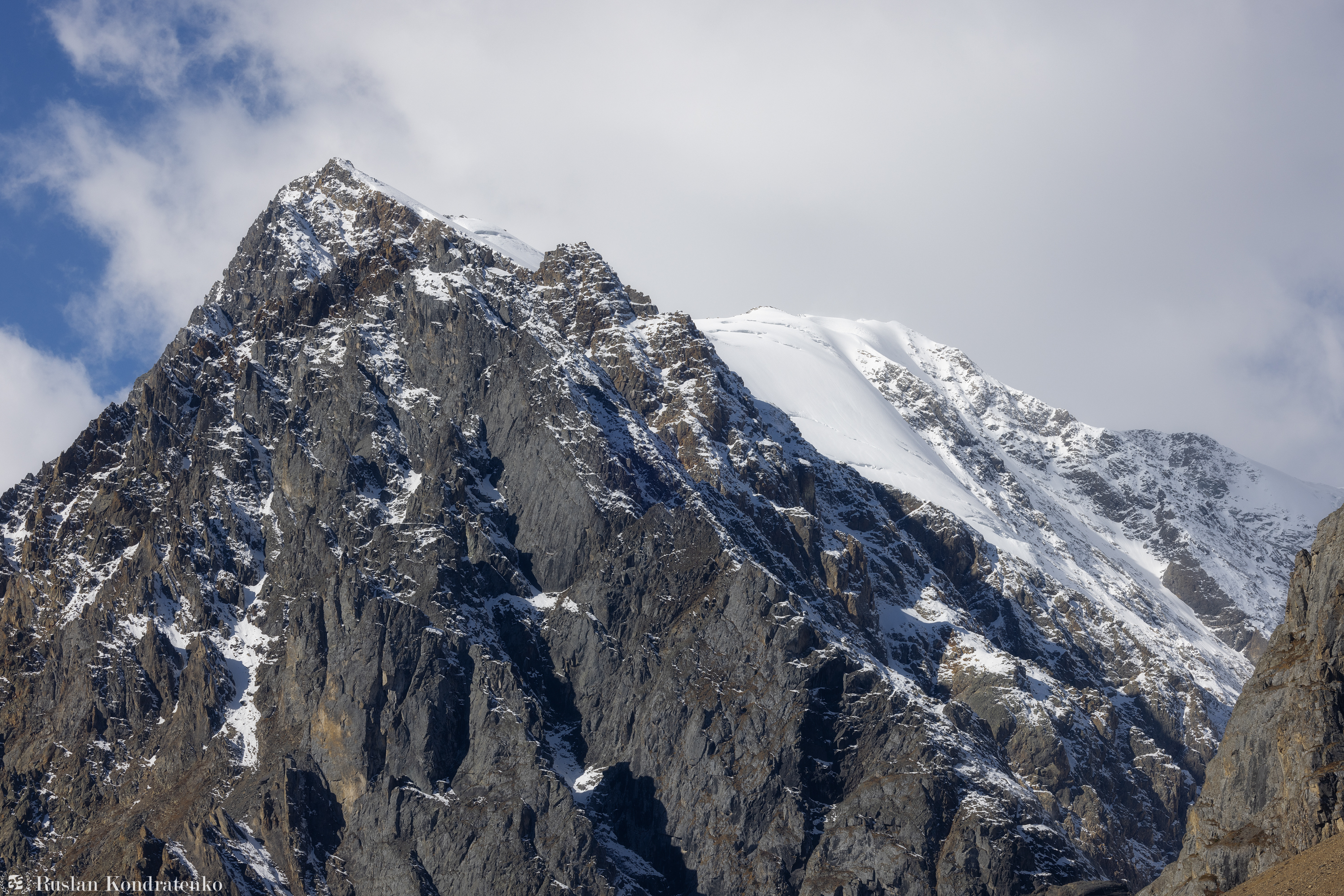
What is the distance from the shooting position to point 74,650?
17638 cm

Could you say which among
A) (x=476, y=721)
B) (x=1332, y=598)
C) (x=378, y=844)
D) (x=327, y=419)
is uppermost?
(x=327, y=419)

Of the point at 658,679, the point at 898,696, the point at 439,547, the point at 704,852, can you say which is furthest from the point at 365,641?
the point at 898,696

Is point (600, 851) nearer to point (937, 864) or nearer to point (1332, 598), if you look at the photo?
point (937, 864)

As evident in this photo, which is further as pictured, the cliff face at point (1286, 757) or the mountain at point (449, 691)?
the mountain at point (449, 691)

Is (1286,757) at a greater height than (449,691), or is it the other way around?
(449,691)

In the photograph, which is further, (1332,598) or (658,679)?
(658,679)

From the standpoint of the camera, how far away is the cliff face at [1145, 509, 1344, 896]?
3730 inches

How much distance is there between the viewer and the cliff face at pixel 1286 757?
311ft

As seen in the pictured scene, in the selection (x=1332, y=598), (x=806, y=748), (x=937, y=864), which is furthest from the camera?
(x=806, y=748)

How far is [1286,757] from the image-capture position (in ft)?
319

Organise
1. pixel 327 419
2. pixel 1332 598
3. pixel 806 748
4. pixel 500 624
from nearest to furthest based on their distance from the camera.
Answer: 1. pixel 1332 598
2. pixel 806 748
3. pixel 500 624
4. pixel 327 419

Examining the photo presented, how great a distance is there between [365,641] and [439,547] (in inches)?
595

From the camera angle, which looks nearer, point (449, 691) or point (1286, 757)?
point (1286, 757)

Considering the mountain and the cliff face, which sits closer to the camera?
the cliff face
